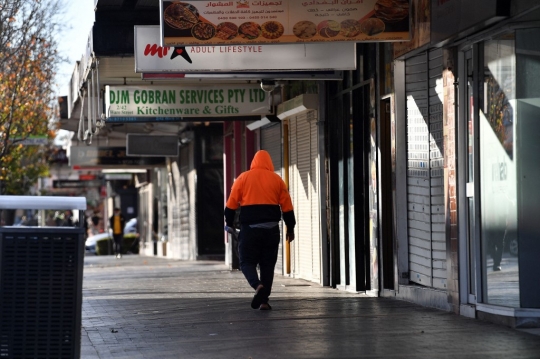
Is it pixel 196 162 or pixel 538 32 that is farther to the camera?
pixel 196 162

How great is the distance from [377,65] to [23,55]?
14.7m

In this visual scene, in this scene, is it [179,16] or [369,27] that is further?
[369,27]

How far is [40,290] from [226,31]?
481cm

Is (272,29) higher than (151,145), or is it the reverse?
(272,29)

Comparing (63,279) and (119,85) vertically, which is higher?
(119,85)

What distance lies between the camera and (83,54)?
Answer: 19.0 metres

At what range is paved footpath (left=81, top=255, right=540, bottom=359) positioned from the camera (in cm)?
869

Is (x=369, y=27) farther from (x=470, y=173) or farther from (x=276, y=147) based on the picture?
(x=276, y=147)

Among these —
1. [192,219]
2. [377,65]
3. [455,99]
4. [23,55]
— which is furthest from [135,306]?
[192,219]

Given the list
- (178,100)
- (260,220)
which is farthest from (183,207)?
(260,220)

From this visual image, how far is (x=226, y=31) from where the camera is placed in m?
11.7

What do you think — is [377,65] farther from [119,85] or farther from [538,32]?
[119,85]

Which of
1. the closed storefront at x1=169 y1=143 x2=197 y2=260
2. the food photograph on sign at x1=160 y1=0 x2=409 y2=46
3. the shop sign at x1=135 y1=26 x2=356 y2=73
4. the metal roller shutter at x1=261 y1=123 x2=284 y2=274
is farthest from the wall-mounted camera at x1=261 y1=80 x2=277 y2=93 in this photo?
the closed storefront at x1=169 y1=143 x2=197 y2=260

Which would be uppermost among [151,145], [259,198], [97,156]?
[151,145]
